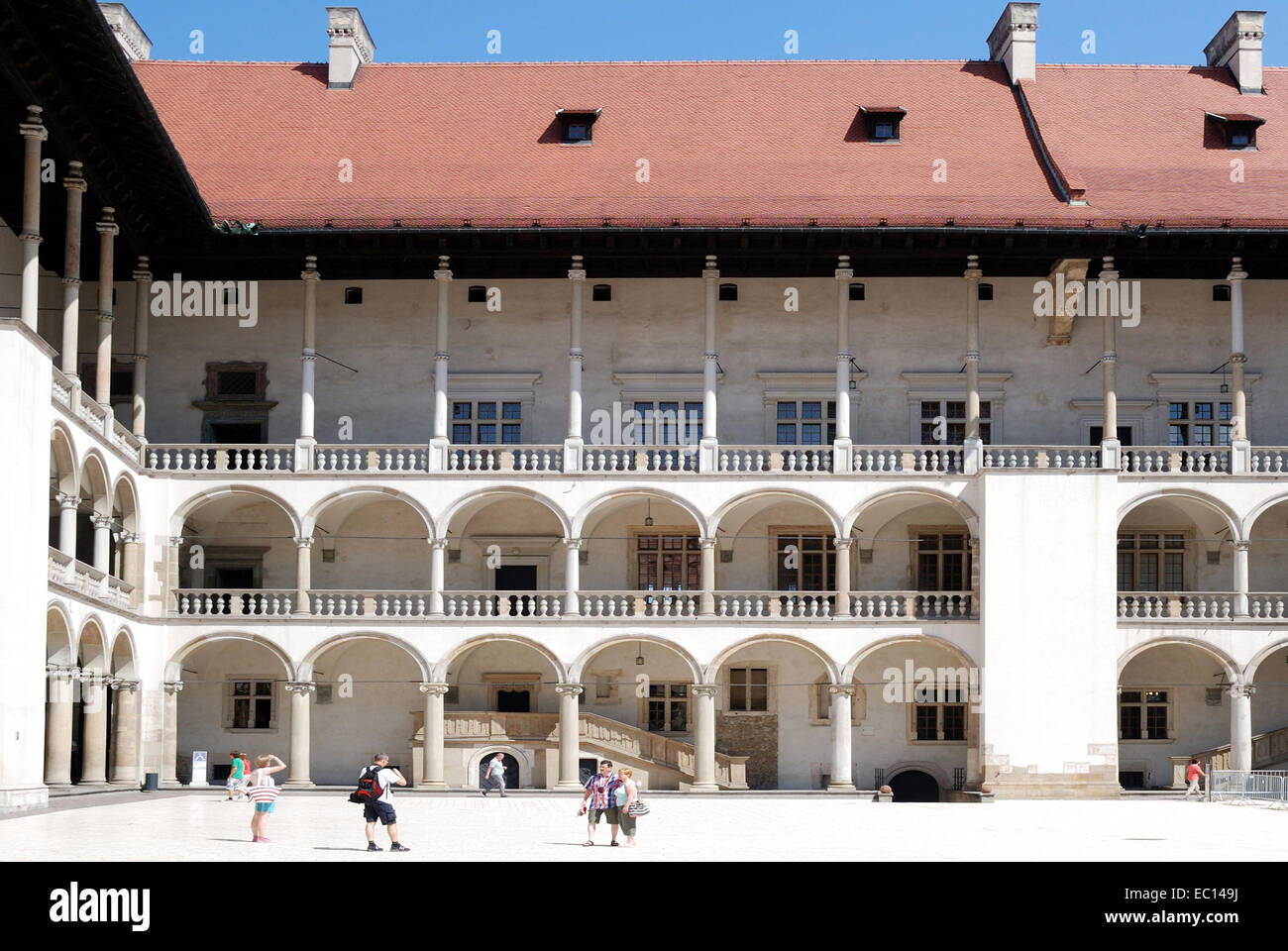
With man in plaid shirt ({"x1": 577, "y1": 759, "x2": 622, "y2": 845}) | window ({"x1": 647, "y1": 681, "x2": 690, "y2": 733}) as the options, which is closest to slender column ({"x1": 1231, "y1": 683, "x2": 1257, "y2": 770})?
window ({"x1": 647, "y1": 681, "x2": 690, "y2": 733})

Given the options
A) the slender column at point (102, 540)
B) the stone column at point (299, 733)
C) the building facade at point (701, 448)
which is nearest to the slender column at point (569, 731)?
the building facade at point (701, 448)

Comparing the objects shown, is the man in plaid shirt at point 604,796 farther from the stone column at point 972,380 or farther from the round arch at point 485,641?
the stone column at point 972,380

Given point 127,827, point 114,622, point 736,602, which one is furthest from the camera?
point 736,602

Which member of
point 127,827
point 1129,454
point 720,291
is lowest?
point 127,827

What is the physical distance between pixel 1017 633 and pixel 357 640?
41.9 ft

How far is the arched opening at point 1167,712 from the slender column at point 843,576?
19.5 ft

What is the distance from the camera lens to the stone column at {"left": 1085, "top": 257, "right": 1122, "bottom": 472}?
3656 centimetres

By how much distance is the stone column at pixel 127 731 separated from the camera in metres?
35.3

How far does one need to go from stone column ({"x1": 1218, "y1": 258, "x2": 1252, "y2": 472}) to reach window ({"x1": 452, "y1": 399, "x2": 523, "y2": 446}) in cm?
1388

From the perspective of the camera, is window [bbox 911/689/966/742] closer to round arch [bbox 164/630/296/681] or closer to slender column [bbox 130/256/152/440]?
round arch [bbox 164/630/296/681]
